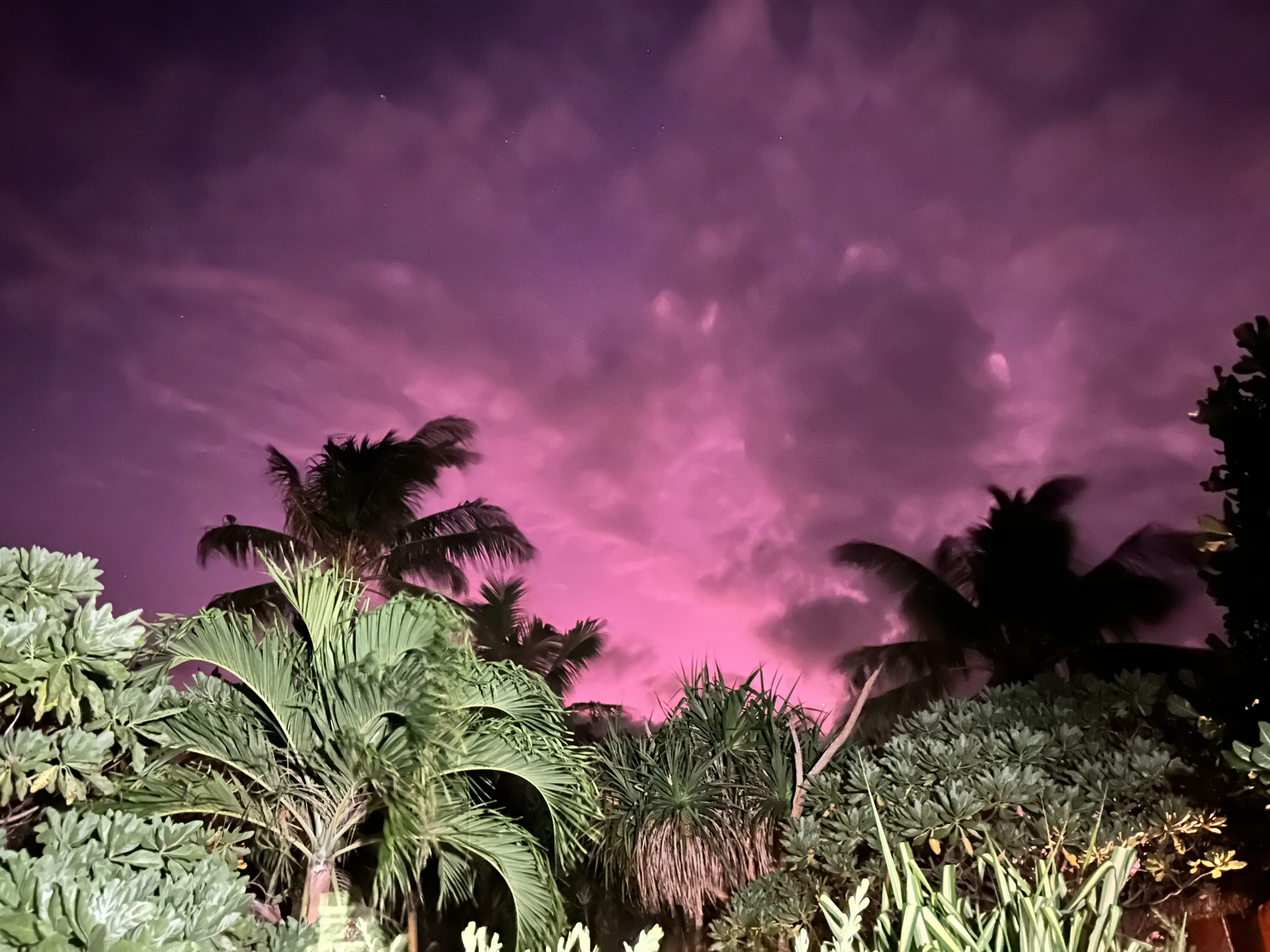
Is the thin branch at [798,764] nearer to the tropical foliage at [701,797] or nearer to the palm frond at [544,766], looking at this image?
the tropical foliage at [701,797]

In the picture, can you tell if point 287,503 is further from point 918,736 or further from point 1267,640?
point 1267,640

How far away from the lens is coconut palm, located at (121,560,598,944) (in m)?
4.68

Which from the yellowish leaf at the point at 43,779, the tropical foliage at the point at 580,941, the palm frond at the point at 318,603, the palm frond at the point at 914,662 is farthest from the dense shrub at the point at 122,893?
the palm frond at the point at 914,662

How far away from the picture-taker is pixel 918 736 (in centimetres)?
676

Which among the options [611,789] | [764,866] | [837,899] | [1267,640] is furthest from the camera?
[611,789]

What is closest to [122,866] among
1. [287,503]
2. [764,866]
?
[764,866]

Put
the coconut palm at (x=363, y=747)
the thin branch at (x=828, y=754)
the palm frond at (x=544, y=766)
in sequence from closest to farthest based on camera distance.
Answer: the coconut palm at (x=363, y=747) → the palm frond at (x=544, y=766) → the thin branch at (x=828, y=754)

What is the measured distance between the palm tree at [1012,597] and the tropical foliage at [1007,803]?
6.81 m

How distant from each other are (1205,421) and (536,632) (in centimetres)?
1716

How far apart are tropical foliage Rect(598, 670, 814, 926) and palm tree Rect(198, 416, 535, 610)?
5427mm

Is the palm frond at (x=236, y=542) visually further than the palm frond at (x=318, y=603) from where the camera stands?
Yes

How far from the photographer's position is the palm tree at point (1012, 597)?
43.0 ft

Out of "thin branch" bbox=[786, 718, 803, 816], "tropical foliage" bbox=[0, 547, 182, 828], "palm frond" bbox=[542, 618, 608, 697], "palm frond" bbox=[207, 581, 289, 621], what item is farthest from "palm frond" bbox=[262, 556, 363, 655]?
"palm frond" bbox=[542, 618, 608, 697]

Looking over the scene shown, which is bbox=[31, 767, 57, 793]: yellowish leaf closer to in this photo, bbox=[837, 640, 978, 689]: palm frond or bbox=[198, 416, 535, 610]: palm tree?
bbox=[198, 416, 535, 610]: palm tree
